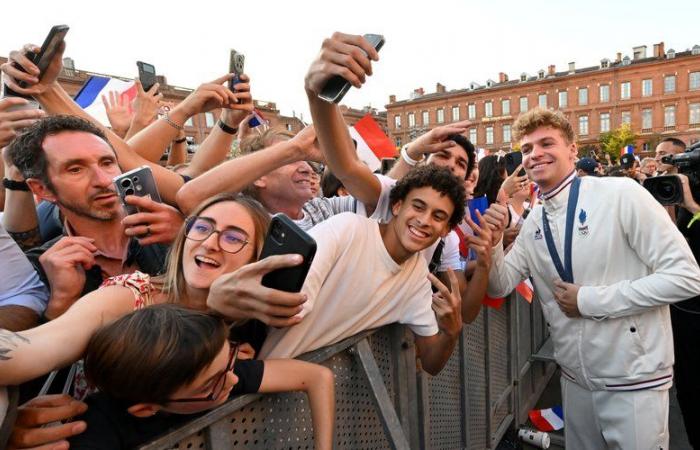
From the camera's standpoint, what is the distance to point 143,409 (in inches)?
41.3

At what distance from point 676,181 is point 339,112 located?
230cm

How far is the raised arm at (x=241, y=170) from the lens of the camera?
1830 millimetres

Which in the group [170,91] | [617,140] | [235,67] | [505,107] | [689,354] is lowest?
[689,354]

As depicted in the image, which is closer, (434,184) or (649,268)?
(434,184)

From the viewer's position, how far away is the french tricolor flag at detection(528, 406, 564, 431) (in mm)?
4027

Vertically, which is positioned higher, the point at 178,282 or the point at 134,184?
the point at 134,184

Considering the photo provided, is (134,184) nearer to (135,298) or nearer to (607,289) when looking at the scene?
(135,298)

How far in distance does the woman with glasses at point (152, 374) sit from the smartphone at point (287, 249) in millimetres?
208

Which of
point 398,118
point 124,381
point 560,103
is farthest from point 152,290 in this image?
point 398,118

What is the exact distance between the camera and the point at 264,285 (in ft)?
3.78

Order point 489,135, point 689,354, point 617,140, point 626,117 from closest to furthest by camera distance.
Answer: point 689,354 < point 617,140 < point 626,117 < point 489,135

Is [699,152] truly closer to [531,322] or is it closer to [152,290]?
[531,322]

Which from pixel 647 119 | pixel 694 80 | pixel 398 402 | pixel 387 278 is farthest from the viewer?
pixel 647 119

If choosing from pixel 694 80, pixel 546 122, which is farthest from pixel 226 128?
pixel 694 80
